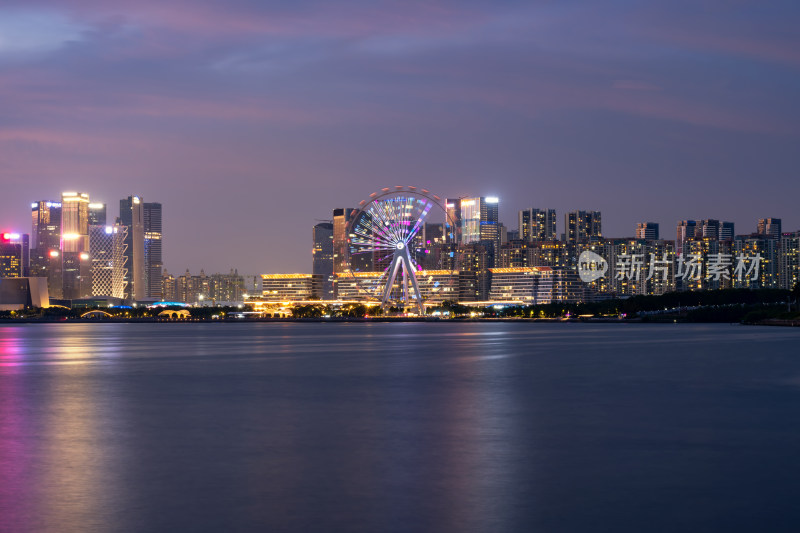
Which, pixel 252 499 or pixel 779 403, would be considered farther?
pixel 779 403

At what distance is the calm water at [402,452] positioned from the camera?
15.8 meters

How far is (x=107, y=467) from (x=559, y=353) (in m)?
54.5

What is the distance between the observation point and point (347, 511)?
632 inches

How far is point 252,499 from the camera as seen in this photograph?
1700 centimetres

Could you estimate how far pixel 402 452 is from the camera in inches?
902

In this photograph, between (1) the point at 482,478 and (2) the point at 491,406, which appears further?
(2) the point at 491,406

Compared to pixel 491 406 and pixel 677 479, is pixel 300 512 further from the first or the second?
pixel 491 406

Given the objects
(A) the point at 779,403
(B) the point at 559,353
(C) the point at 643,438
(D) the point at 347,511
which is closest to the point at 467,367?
(B) the point at 559,353

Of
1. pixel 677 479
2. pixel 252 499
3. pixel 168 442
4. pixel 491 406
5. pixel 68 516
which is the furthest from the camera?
pixel 491 406

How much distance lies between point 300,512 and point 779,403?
24.4 metres

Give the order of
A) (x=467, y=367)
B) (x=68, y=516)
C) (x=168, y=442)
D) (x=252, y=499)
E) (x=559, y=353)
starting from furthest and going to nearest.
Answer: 1. (x=559, y=353)
2. (x=467, y=367)
3. (x=168, y=442)
4. (x=252, y=499)
5. (x=68, y=516)

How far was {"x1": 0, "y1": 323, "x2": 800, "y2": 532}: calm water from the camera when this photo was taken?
52.0 ft

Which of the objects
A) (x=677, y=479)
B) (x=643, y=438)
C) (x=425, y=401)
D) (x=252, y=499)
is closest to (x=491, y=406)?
(x=425, y=401)

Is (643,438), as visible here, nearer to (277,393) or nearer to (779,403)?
(779,403)
